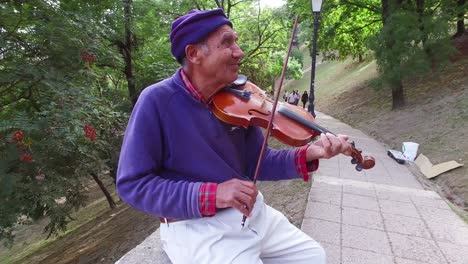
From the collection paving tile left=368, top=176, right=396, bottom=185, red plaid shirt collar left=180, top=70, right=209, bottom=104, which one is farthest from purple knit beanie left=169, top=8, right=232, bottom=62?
paving tile left=368, top=176, right=396, bottom=185

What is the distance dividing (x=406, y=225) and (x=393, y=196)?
1154 millimetres

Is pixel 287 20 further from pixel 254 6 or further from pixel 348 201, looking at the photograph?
pixel 348 201

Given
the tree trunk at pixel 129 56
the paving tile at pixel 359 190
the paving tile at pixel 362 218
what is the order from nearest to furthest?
the paving tile at pixel 362 218, the paving tile at pixel 359 190, the tree trunk at pixel 129 56

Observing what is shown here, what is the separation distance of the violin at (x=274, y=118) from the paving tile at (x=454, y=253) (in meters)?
2.59

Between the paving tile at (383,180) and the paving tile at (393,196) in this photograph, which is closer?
the paving tile at (393,196)

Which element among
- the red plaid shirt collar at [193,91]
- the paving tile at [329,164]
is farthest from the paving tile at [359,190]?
the red plaid shirt collar at [193,91]

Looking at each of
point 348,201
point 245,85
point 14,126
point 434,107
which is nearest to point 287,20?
point 434,107

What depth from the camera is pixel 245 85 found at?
2.09m

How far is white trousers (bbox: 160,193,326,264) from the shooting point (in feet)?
4.57

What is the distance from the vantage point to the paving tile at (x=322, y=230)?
374cm

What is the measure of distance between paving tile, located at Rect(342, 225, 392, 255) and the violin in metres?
2.25

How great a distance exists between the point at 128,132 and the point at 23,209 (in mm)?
3954

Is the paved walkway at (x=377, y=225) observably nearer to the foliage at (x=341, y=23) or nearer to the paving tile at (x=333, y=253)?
the paving tile at (x=333, y=253)

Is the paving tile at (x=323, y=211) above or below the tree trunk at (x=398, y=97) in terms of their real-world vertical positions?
above
